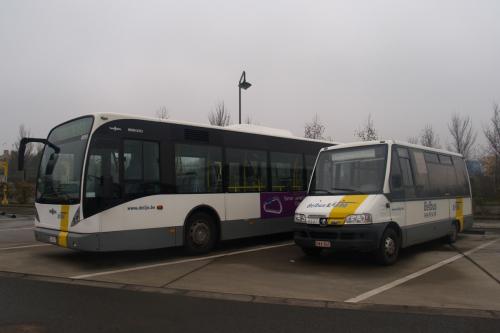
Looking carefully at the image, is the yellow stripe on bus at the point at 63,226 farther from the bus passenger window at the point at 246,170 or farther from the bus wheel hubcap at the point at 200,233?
the bus passenger window at the point at 246,170

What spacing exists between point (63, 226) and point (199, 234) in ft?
9.91

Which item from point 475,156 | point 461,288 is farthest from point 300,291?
point 475,156

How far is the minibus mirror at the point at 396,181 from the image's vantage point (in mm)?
9298

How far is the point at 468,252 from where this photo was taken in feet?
36.0

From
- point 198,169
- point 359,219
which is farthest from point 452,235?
point 198,169

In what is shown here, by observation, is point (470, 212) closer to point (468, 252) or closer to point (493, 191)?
point (468, 252)

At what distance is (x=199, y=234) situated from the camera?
10398 mm

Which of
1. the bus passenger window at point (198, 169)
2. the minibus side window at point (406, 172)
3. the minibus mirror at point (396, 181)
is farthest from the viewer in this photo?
the bus passenger window at point (198, 169)

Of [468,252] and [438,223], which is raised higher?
[438,223]

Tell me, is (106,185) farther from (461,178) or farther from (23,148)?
(461,178)

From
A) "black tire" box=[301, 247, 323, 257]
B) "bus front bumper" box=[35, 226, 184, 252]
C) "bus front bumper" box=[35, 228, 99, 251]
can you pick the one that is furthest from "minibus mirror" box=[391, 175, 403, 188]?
"bus front bumper" box=[35, 228, 99, 251]

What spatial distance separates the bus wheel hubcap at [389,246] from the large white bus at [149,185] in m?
3.86

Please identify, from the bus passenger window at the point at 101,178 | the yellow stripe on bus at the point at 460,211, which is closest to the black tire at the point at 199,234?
the bus passenger window at the point at 101,178

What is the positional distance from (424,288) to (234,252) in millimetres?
5015
